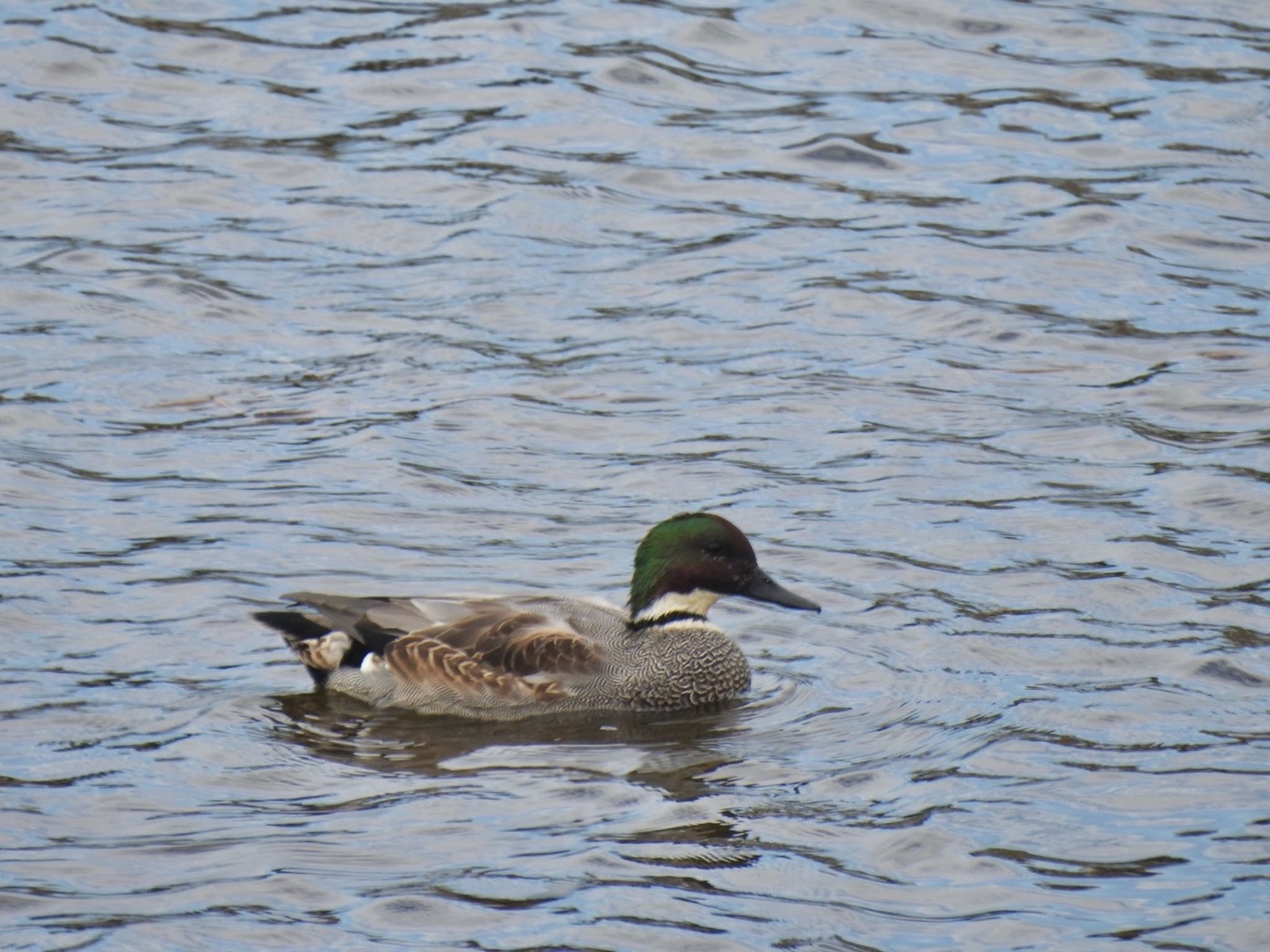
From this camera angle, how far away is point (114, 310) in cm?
1570

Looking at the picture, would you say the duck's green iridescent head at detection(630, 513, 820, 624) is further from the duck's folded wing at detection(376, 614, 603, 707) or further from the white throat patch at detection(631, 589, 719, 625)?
the duck's folded wing at detection(376, 614, 603, 707)

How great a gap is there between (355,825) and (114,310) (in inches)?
288

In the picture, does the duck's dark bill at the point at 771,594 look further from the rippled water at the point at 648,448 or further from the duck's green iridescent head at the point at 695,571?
the rippled water at the point at 648,448

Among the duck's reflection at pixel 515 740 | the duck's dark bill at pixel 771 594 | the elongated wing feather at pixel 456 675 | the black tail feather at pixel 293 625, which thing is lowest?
the duck's reflection at pixel 515 740

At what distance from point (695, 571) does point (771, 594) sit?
1.28ft

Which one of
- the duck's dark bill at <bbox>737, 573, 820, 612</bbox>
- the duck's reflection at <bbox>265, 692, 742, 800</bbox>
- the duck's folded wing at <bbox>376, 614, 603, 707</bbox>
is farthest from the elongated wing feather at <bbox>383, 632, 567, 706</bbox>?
the duck's dark bill at <bbox>737, 573, 820, 612</bbox>

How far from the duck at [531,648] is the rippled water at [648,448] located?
0.64ft

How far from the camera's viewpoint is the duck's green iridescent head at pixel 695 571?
11258 millimetres

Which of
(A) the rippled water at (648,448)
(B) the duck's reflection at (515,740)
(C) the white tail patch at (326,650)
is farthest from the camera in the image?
(C) the white tail patch at (326,650)

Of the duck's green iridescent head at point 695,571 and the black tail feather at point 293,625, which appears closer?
the black tail feather at point 293,625

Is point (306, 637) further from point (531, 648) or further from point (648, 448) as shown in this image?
point (648, 448)

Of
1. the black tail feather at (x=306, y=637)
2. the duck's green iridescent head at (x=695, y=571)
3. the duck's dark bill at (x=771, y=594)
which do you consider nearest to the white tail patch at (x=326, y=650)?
the black tail feather at (x=306, y=637)

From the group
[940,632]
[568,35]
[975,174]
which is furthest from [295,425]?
[568,35]

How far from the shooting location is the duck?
35.9 feet
